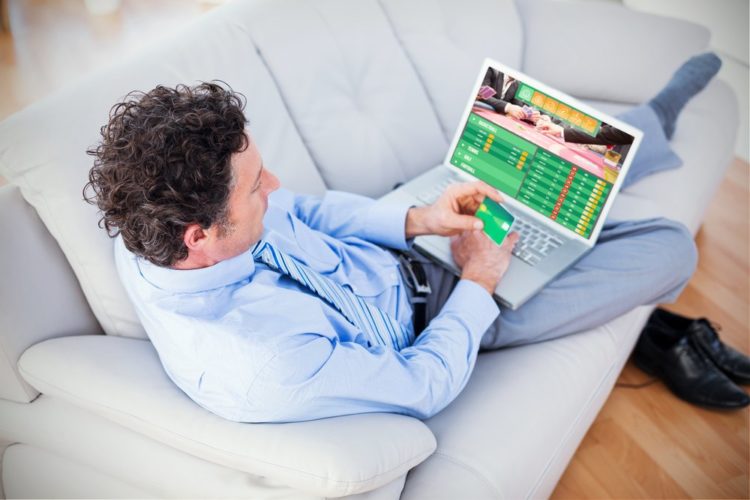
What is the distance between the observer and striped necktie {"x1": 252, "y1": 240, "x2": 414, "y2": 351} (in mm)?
1114

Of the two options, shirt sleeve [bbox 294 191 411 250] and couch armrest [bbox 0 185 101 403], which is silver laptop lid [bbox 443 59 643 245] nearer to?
shirt sleeve [bbox 294 191 411 250]

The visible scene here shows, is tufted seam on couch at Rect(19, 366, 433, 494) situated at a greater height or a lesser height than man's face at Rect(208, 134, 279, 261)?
lesser

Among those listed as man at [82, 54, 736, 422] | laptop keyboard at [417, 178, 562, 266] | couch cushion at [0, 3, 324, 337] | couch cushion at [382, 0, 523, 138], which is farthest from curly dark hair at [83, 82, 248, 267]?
couch cushion at [382, 0, 523, 138]

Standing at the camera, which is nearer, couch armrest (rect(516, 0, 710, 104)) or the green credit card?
the green credit card

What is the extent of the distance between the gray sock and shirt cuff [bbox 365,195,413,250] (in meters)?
0.93

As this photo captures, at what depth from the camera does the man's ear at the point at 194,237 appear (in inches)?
37.2

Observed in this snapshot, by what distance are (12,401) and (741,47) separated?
2784 millimetres

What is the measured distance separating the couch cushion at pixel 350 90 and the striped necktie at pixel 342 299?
18.7 inches

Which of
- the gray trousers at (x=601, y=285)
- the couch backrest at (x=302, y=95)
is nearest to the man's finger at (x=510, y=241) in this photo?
the gray trousers at (x=601, y=285)

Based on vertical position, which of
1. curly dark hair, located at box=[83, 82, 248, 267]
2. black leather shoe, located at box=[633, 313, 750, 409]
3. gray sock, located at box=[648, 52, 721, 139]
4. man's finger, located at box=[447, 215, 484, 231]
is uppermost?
Result: curly dark hair, located at box=[83, 82, 248, 267]

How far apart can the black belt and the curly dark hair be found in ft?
1.75

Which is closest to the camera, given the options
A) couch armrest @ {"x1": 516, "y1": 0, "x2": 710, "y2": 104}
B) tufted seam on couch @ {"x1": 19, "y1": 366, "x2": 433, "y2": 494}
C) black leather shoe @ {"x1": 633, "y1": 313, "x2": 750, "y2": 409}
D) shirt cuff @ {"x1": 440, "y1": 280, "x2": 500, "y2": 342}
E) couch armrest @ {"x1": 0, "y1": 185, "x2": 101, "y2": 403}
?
tufted seam on couch @ {"x1": 19, "y1": 366, "x2": 433, "y2": 494}

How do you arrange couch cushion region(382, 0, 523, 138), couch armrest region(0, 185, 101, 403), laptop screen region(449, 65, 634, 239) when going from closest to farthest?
couch armrest region(0, 185, 101, 403) → laptop screen region(449, 65, 634, 239) → couch cushion region(382, 0, 523, 138)

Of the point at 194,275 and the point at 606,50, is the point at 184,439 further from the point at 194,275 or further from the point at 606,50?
the point at 606,50
